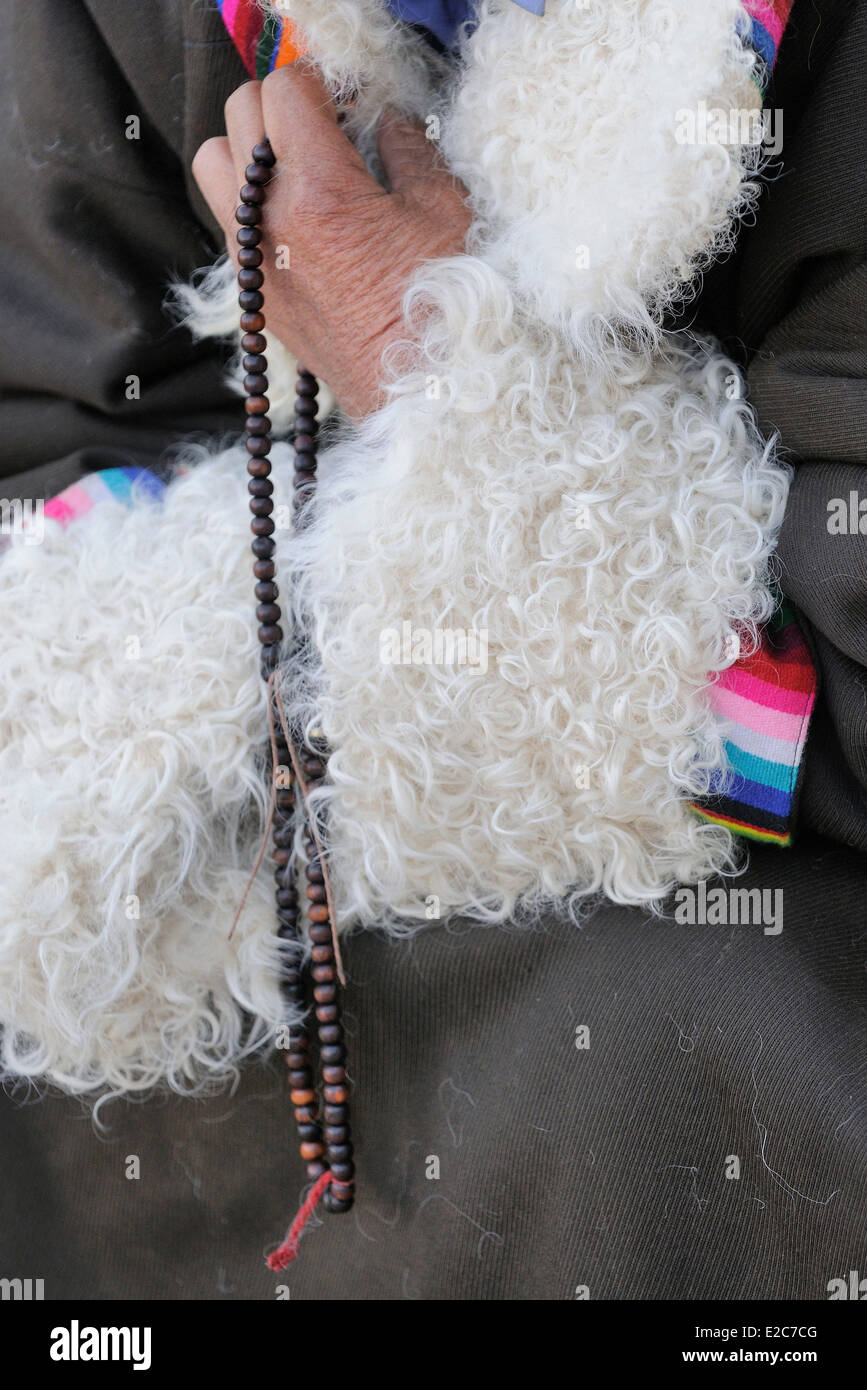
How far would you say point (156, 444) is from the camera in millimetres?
891

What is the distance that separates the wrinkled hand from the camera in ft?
2.20

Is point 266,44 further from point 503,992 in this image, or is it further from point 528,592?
point 503,992

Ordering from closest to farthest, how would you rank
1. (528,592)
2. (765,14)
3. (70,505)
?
(765,14) → (528,592) → (70,505)

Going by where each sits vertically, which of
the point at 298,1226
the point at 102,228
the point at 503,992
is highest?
the point at 102,228

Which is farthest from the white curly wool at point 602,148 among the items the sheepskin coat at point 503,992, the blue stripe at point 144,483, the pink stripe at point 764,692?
the blue stripe at point 144,483

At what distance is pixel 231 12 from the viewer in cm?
70

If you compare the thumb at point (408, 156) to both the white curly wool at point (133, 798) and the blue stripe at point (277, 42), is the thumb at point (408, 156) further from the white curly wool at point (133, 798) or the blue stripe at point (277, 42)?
the white curly wool at point (133, 798)

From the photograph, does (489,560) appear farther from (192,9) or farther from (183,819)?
(192,9)

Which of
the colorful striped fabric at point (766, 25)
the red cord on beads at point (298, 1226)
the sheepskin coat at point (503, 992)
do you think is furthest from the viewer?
the red cord on beads at point (298, 1226)

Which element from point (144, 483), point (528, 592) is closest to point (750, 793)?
point (528, 592)

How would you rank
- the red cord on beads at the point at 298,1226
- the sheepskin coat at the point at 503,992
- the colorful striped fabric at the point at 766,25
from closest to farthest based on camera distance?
the colorful striped fabric at the point at 766,25
the sheepskin coat at the point at 503,992
the red cord on beads at the point at 298,1226

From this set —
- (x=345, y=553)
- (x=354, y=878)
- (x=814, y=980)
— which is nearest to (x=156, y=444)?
(x=345, y=553)

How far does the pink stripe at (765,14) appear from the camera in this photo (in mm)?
529

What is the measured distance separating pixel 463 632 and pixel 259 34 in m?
0.47
